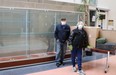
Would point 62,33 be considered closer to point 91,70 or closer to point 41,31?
point 41,31

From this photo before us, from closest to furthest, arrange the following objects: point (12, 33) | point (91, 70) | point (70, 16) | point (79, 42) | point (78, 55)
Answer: point (79, 42) → point (78, 55) → point (91, 70) → point (12, 33) → point (70, 16)

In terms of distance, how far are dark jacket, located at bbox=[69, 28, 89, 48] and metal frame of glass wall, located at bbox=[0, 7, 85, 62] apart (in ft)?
4.65

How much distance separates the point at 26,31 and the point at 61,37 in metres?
1.16

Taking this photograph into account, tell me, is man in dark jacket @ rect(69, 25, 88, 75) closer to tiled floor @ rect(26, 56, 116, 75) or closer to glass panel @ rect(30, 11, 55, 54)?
tiled floor @ rect(26, 56, 116, 75)

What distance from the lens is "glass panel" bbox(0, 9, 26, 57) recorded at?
5102mm

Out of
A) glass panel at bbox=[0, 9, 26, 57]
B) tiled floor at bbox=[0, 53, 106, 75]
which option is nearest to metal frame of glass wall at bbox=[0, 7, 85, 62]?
glass panel at bbox=[0, 9, 26, 57]

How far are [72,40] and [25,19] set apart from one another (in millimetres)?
1723

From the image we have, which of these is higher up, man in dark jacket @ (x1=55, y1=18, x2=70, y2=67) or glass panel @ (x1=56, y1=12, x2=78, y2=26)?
glass panel @ (x1=56, y1=12, x2=78, y2=26)

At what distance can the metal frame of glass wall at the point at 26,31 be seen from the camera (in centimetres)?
516

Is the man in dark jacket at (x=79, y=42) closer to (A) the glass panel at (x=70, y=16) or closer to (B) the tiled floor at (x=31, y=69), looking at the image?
(B) the tiled floor at (x=31, y=69)

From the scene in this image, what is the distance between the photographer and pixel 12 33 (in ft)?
17.3

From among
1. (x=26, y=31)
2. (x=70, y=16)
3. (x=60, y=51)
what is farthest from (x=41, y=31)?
(x=70, y=16)

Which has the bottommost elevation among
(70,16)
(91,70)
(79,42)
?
(91,70)

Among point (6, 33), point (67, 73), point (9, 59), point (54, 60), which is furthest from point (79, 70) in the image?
point (6, 33)
